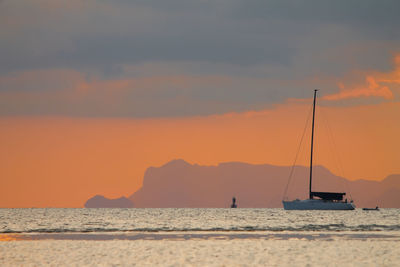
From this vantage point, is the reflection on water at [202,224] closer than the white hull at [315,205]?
Yes

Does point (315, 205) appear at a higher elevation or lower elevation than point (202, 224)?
higher

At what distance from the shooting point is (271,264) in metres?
26.6

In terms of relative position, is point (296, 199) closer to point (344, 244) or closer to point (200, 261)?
point (344, 244)

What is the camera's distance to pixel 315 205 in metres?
122

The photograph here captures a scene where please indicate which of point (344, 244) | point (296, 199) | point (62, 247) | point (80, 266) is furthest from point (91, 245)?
point (296, 199)

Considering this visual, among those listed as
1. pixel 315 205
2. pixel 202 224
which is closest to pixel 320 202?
pixel 315 205

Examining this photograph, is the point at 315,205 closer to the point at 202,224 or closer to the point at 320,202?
the point at 320,202

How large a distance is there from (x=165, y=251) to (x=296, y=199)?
326 feet

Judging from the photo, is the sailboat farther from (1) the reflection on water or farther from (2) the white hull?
(1) the reflection on water

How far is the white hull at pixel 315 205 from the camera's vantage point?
400 feet

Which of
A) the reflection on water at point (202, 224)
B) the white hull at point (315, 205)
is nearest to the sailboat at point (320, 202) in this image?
the white hull at point (315, 205)

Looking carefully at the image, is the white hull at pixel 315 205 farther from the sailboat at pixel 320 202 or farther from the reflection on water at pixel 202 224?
the reflection on water at pixel 202 224

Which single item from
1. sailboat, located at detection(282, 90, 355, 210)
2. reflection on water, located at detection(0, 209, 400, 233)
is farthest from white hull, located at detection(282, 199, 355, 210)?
reflection on water, located at detection(0, 209, 400, 233)

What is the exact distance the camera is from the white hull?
121812 millimetres
